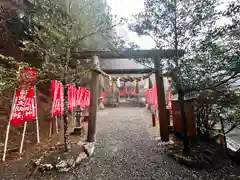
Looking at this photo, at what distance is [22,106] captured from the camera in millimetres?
3951

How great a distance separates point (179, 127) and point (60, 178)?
4.30 m

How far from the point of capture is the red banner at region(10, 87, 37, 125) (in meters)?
3.79

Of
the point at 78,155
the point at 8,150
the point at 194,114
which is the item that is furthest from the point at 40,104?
the point at 194,114

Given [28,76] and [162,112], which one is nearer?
[28,76]

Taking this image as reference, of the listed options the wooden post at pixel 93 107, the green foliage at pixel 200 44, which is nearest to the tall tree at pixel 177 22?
the green foliage at pixel 200 44

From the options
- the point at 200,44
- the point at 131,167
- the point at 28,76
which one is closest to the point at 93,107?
the point at 28,76

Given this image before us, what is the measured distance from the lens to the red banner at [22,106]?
3788 mm

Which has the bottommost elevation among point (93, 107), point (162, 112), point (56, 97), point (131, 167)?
point (131, 167)

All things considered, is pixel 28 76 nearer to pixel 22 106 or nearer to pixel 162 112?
pixel 22 106

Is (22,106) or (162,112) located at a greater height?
(22,106)

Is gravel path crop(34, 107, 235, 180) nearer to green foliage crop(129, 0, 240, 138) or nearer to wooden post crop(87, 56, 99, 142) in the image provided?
wooden post crop(87, 56, 99, 142)

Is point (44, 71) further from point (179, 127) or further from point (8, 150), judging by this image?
point (179, 127)

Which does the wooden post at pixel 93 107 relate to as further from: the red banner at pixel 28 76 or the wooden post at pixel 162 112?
the wooden post at pixel 162 112

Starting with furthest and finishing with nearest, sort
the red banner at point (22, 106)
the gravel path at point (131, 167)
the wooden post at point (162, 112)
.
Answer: the wooden post at point (162, 112) → the red banner at point (22, 106) → the gravel path at point (131, 167)
